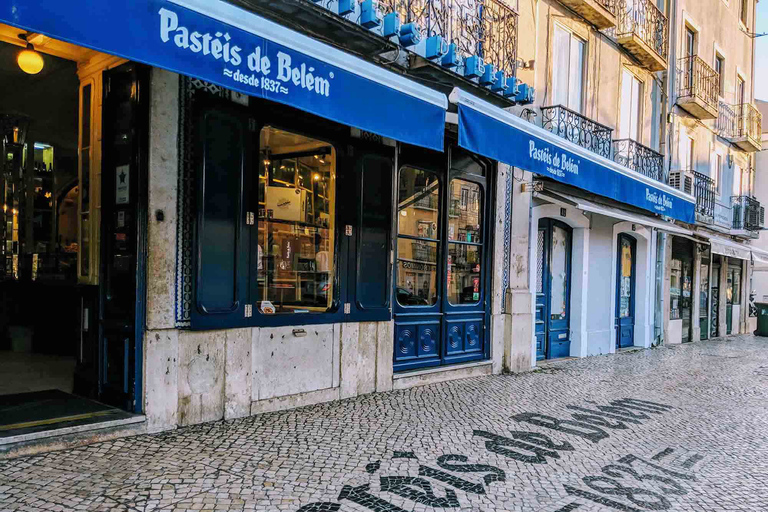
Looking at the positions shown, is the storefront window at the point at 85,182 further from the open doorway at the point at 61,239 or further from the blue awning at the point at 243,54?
the blue awning at the point at 243,54

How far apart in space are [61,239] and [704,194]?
14819 millimetres

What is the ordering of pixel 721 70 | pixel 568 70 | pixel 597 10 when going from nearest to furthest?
pixel 597 10 < pixel 568 70 < pixel 721 70

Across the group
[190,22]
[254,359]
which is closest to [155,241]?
[254,359]

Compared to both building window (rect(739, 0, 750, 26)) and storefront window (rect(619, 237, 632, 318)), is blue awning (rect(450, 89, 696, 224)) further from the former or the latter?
building window (rect(739, 0, 750, 26))

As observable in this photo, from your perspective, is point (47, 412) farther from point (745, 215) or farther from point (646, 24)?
point (745, 215)

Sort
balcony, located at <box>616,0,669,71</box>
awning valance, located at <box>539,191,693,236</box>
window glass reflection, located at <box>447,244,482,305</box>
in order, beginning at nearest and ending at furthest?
1. window glass reflection, located at <box>447,244,482,305</box>
2. awning valance, located at <box>539,191,693,236</box>
3. balcony, located at <box>616,0,669,71</box>

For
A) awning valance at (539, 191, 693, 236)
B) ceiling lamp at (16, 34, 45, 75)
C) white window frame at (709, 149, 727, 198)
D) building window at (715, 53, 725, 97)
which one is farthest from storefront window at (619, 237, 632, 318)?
ceiling lamp at (16, 34, 45, 75)

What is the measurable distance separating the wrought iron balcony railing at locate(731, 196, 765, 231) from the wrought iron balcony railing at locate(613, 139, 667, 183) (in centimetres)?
695

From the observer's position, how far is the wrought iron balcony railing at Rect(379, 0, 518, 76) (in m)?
6.62

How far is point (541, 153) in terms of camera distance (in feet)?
21.3

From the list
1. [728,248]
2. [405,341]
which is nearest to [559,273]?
[405,341]

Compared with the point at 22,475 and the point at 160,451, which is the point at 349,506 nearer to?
the point at 160,451

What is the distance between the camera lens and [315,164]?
5.97 metres

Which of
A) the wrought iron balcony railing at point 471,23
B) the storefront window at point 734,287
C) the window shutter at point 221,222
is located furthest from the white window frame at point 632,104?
the window shutter at point 221,222
